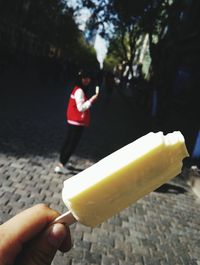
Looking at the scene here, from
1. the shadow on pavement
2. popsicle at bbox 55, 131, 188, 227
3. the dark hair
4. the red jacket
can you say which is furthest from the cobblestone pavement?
popsicle at bbox 55, 131, 188, 227

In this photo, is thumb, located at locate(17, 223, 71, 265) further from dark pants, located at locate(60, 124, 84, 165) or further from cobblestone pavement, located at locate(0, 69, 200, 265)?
dark pants, located at locate(60, 124, 84, 165)

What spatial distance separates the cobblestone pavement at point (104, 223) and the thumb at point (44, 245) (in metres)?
2.95

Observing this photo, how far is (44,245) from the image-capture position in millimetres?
1874

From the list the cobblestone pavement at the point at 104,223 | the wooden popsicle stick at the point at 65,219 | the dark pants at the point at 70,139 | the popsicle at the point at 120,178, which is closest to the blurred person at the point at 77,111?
the dark pants at the point at 70,139

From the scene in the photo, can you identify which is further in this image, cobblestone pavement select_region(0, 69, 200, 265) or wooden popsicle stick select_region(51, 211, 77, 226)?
cobblestone pavement select_region(0, 69, 200, 265)

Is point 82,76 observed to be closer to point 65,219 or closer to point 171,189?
point 171,189

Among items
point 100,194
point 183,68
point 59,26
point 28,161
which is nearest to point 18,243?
point 100,194

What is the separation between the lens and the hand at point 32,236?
1776 mm

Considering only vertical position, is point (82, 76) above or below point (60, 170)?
above

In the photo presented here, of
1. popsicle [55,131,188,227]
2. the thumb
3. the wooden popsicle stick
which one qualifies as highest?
popsicle [55,131,188,227]

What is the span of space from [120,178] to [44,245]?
1.54 ft

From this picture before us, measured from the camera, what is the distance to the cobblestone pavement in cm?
534

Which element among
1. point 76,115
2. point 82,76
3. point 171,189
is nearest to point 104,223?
point 76,115

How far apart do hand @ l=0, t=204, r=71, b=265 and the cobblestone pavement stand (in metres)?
2.96
